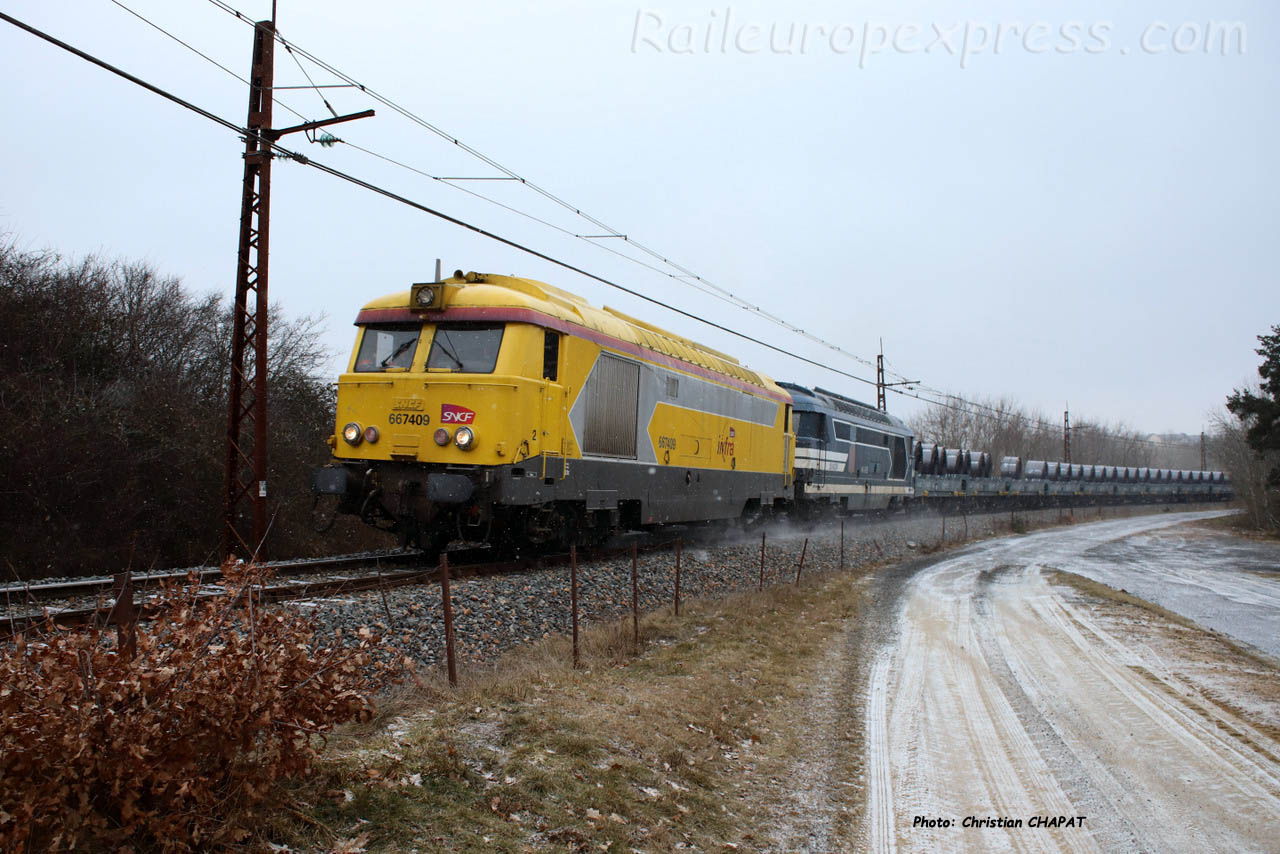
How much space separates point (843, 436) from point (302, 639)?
23766 mm

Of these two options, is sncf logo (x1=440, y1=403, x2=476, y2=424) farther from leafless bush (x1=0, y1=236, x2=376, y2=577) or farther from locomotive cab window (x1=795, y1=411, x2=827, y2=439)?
locomotive cab window (x1=795, y1=411, x2=827, y2=439)

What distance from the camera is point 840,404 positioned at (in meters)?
27.2

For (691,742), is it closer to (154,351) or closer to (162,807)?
(162,807)

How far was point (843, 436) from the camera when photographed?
26.6 metres

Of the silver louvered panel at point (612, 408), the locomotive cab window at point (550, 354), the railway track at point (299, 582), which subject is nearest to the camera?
the railway track at point (299, 582)

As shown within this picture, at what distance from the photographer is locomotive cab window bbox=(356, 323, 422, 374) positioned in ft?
38.3

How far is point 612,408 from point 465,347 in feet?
9.23

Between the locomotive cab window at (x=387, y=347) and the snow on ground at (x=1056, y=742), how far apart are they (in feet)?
24.5

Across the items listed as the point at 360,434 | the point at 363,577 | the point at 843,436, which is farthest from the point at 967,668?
the point at 843,436

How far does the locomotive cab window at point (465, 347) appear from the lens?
11.1m

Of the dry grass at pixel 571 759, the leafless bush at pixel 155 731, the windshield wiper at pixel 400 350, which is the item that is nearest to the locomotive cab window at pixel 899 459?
the windshield wiper at pixel 400 350

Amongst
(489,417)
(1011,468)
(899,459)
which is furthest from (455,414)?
(1011,468)

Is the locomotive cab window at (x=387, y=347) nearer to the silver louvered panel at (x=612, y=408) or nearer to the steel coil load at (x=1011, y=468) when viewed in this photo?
the silver louvered panel at (x=612, y=408)

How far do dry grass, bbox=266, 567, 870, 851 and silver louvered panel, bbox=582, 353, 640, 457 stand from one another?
3900 millimetres
